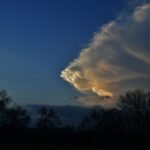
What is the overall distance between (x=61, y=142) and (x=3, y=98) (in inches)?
1483

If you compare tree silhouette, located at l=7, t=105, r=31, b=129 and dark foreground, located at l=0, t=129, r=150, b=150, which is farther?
tree silhouette, located at l=7, t=105, r=31, b=129

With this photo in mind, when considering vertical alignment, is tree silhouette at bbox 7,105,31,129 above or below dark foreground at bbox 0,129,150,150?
above

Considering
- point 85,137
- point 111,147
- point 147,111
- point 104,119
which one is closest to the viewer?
point 111,147

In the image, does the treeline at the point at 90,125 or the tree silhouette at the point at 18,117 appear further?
the tree silhouette at the point at 18,117

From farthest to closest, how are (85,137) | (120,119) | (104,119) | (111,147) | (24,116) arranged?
(24,116) → (104,119) → (120,119) → (85,137) → (111,147)

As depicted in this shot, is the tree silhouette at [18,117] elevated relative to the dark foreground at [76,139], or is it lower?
elevated

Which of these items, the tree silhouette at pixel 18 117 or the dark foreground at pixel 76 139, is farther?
the tree silhouette at pixel 18 117

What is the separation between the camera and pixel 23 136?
7000cm

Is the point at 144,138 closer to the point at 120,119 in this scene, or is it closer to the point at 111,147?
the point at 111,147

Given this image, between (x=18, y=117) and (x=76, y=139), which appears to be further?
(x=18, y=117)

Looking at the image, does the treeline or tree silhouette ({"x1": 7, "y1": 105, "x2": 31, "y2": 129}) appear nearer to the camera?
the treeline

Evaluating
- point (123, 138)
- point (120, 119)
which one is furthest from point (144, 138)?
point (120, 119)

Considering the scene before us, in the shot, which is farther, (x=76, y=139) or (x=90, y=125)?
(x=90, y=125)

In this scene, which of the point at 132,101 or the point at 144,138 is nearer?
the point at 144,138
